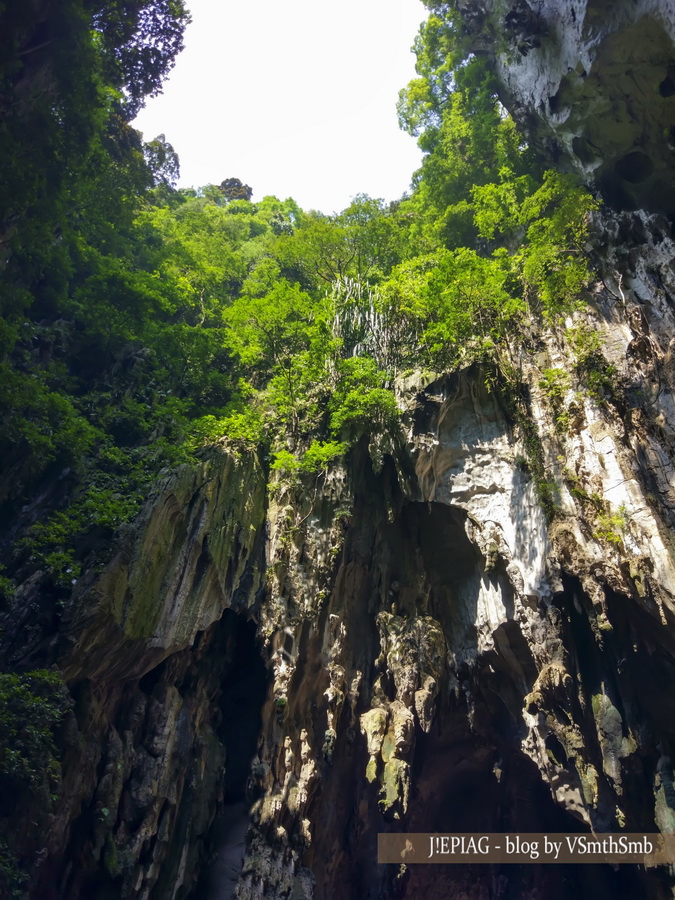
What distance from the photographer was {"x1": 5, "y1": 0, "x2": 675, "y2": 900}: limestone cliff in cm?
983

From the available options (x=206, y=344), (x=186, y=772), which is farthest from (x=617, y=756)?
(x=206, y=344)

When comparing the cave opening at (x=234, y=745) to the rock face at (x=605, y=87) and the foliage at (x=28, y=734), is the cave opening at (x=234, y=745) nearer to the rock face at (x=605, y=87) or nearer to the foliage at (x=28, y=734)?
the foliage at (x=28, y=734)

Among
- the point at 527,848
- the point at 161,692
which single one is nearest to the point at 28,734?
the point at 161,692

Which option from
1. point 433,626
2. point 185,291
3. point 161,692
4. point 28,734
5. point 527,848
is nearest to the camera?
point 28,734

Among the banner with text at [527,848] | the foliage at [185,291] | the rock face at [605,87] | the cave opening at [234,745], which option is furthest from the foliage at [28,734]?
the rock face at [605,87]

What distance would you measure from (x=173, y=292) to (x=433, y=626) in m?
12.4

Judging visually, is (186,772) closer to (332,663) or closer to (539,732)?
(332,663)

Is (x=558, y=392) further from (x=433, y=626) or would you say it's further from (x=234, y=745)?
(x=234, y=745)

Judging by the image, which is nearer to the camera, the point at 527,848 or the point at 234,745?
the point at 234,745

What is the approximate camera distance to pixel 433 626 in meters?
13.3

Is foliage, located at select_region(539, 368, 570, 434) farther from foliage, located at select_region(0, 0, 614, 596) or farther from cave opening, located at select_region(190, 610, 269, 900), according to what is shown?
cave opening, located at select_region(190, 610, 269, 900)

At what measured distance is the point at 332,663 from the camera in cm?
1213

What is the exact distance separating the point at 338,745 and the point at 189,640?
406cm

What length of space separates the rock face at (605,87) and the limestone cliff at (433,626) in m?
0.07
